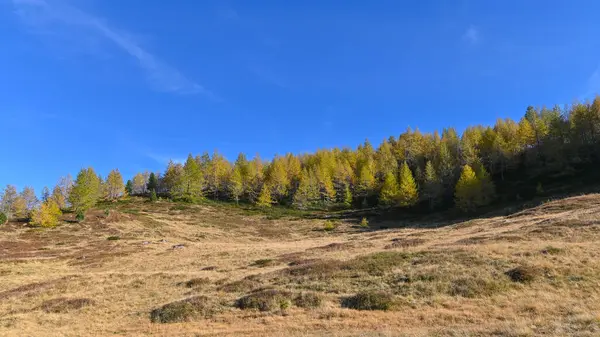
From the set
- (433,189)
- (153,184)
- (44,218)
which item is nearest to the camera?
(44,218)

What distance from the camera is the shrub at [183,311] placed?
2025cm

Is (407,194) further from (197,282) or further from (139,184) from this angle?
(139,184)

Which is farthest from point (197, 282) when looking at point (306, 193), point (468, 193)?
point (306, 193)

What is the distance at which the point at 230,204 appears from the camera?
391 feet

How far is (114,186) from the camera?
129 meters

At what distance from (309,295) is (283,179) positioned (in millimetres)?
105745

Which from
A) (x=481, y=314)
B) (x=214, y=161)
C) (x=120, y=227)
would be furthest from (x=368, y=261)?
(x=214, y=161)

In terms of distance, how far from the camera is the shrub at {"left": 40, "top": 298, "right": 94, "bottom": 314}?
24.8 meters

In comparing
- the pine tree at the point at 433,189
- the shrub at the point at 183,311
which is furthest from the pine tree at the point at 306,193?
the shrub at the point at 183,311

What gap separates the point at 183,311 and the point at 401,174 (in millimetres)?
96161

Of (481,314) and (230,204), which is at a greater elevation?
(230,204)

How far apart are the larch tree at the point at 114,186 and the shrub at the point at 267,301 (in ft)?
411

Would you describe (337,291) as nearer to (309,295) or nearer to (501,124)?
(309,295)

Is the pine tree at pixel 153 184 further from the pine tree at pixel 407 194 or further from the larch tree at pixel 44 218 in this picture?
the pine tree at pixel 407 194
